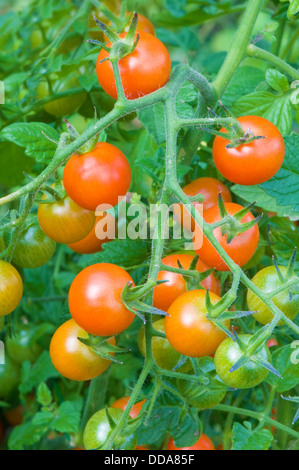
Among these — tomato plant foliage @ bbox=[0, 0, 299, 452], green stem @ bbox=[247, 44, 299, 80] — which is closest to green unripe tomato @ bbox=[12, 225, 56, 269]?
tomato plant foliage @ bbox=[0, 0, 299, 452]

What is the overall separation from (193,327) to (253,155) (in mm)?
194

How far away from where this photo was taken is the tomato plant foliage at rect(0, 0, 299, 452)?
0.53m

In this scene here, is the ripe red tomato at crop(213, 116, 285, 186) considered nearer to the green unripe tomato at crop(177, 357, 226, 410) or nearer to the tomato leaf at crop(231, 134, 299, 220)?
the tomato leaf at crop(231, 134, 299, 220)

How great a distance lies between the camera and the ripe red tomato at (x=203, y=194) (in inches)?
25.4

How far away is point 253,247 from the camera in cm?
58

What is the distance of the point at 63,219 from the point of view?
610 millimetres

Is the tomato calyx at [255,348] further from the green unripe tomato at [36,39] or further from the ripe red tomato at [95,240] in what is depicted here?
the green unripe tomato at [36,39]

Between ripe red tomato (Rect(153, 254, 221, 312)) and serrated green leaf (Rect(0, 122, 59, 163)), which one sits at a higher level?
serrated green leaf (Rect(0, 122, 59, 163))

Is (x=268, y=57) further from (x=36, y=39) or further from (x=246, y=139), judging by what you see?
(x=36, y=39)

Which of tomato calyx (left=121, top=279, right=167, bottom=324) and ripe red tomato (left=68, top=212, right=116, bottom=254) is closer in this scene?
tomato calyx (left=121, top=279, right=167, bottom=324)

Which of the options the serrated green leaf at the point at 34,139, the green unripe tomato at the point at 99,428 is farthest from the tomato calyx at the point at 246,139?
the green unripe tomato at the point at 99,428

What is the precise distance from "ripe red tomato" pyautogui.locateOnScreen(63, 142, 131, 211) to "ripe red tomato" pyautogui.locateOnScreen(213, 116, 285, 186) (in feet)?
0.36
